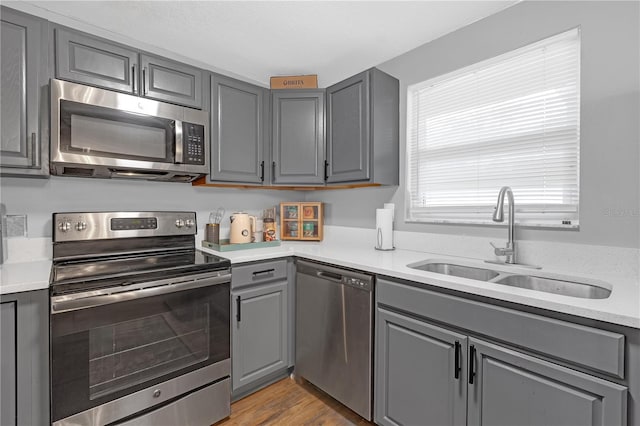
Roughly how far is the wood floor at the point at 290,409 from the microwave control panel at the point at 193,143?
1.58 m

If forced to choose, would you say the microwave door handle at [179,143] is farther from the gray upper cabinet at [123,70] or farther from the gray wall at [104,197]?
the gray wall at [104,197]

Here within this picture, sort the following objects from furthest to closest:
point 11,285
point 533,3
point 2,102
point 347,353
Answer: point 347,353, point 533,3, point 2,102, point 11,285

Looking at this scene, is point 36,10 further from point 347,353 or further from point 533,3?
point 533,3

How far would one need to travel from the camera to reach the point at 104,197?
2.01 meters

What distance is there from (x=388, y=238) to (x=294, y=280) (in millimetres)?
730

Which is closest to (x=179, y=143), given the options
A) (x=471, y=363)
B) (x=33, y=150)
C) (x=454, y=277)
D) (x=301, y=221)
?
(x=33, y=150)

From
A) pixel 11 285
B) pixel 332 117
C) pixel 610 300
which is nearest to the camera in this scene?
pixel 610 300

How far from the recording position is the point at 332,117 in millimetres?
2391

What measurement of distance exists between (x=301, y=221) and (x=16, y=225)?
73.0 inches

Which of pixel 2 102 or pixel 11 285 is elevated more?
pixel 2 102

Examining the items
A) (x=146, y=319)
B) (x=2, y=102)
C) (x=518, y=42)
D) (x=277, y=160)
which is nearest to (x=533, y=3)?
(x=518, y=42)

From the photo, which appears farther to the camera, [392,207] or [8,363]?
[392,207]

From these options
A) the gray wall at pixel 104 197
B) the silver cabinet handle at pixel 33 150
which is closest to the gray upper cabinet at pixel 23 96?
the silver cabinet handle at pixel 33 150

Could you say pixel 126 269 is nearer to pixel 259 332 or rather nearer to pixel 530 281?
pixel 259 332
